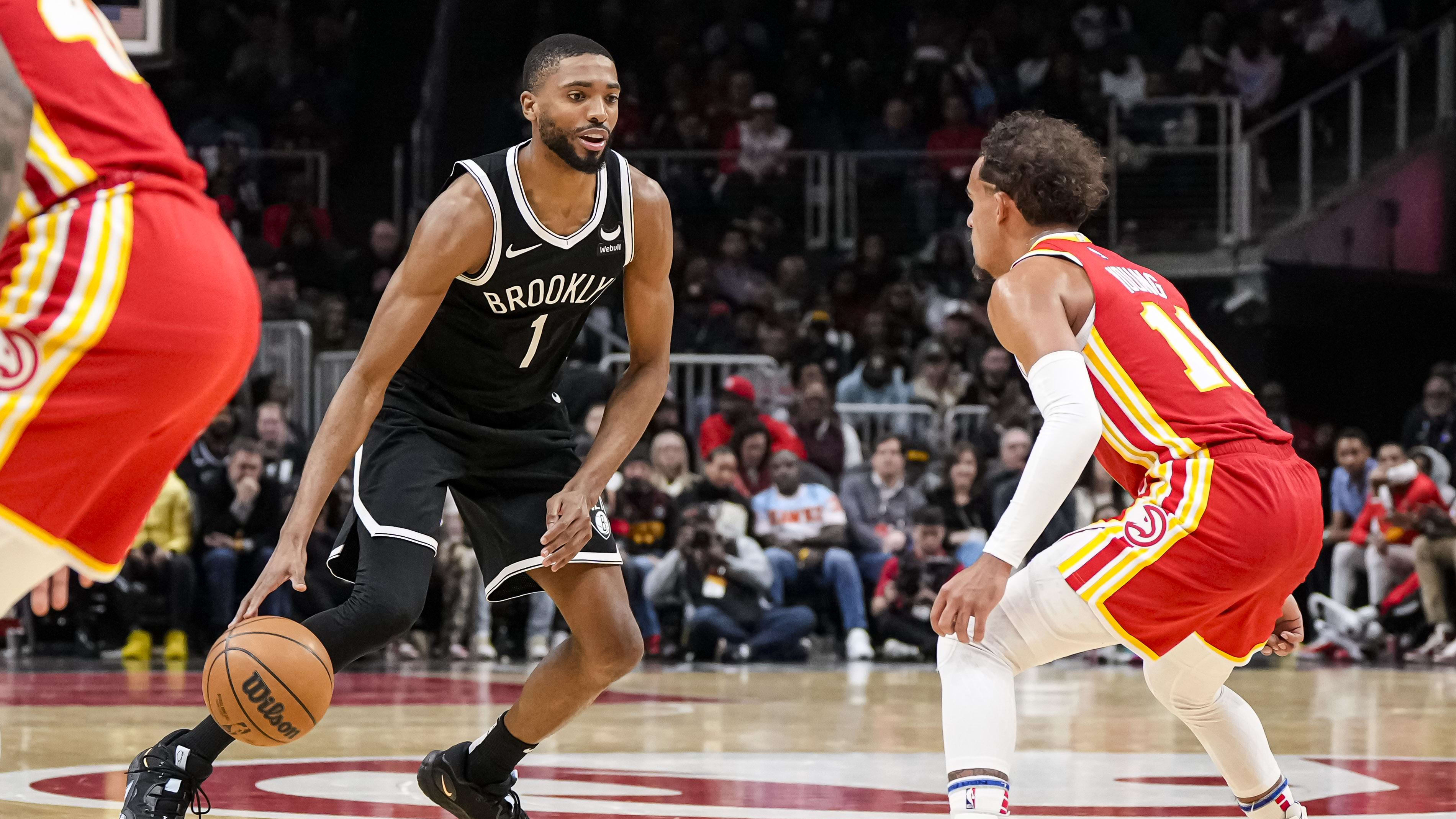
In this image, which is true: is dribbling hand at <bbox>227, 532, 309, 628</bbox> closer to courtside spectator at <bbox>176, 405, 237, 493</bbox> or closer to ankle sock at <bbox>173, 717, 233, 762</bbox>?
ankle sock at <bbox>173, 717, 233, 762</bbox>

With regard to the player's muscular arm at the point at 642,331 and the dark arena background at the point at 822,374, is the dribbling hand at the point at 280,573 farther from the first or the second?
the dark arena background at the point at 822,374

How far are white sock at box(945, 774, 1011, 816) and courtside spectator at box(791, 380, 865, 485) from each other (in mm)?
8528

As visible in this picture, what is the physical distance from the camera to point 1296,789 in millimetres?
5344

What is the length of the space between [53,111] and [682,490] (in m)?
8.80

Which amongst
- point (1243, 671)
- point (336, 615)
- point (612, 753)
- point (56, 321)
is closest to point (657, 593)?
point (1243, 671)

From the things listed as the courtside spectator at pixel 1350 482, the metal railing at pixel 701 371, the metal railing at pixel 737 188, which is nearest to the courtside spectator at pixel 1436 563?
the courtside spectator at pixel 1350 482

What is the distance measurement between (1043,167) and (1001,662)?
1.09 metres

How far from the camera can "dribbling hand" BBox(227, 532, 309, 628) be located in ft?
12.5

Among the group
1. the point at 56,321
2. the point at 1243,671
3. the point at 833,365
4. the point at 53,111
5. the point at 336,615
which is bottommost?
the point at 1243,671

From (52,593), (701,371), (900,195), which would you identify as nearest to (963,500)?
(701,371)

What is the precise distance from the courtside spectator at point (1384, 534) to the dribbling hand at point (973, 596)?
8.37 m

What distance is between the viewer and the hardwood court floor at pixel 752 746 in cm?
499

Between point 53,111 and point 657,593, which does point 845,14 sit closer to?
point 657,593

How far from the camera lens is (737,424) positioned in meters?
12.1
